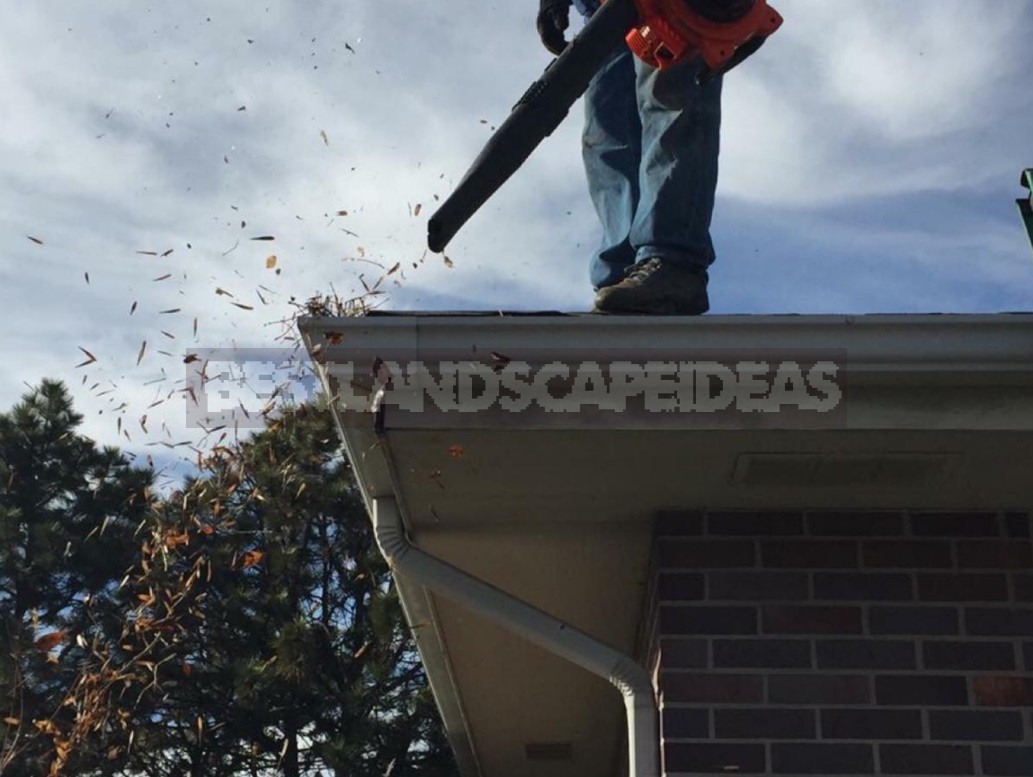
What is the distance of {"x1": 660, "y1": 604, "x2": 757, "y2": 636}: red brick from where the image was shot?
12.7 ft

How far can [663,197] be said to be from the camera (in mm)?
4207

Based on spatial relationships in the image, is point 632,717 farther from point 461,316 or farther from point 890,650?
point 461,316

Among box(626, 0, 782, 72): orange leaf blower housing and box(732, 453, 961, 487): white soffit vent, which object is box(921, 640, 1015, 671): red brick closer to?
box(732, 453, 961, 487): white soffit vent

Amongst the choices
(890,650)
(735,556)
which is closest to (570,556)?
(735,556)

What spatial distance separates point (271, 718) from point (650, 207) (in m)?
15.4

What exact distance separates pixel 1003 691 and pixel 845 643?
410 millimetres

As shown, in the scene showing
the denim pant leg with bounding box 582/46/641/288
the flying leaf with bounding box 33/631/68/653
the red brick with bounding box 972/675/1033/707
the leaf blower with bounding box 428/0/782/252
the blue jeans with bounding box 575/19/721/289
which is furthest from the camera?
the flying leaf with bounding box 33/631/68/653

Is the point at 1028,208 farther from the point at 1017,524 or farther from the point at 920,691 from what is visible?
the point at 920,691

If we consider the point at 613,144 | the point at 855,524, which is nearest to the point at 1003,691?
the point at 855,524

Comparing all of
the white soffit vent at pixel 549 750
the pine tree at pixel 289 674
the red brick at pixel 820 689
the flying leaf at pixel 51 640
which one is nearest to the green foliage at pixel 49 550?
the flying leaf at pixel 51 640

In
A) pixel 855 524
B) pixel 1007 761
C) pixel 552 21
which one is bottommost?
pixel 1007 761

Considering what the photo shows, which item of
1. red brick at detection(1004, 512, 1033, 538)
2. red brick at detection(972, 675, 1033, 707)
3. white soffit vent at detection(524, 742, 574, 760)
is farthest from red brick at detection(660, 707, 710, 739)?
white soffit vent at detection(524, 742, 574, 760)

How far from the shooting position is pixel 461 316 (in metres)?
3.34

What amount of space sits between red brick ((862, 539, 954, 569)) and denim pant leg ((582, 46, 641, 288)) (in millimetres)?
1379
